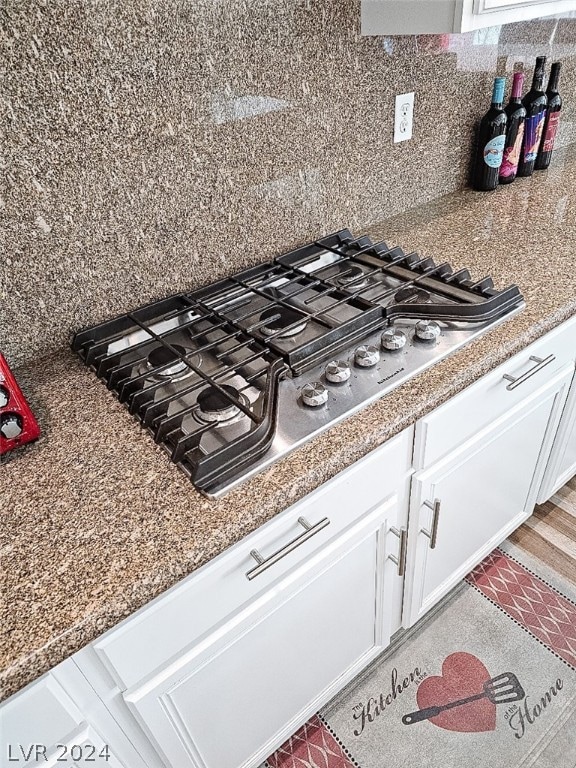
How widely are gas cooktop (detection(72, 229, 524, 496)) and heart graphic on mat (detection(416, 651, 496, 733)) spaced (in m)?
0.84

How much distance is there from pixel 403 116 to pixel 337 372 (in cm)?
85

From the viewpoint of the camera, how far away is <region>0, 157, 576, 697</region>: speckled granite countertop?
22.4 inches

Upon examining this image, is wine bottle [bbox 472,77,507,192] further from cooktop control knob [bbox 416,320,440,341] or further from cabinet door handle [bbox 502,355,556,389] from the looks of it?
cooktop control knob [bbox 416,320,440,341]

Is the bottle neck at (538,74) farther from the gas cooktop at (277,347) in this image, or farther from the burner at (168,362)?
the burner at (168,362)

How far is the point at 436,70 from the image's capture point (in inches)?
52.4

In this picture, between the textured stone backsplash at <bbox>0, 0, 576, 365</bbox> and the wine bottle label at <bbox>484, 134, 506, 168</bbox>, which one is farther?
the wine bottle label at <bbox>484, 134, 506, 168</bbox>

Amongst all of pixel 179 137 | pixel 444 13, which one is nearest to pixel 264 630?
pixel 179 137

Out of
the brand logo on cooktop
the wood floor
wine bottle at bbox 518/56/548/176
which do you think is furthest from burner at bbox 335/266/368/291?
the wood floor

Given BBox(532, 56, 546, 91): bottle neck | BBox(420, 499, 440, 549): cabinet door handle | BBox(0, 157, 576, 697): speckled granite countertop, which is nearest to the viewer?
BBox(0, 157, 576, 697): speckled granite countertop

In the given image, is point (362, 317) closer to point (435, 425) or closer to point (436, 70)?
point (435, 425)

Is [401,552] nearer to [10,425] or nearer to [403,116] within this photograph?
[10,425]

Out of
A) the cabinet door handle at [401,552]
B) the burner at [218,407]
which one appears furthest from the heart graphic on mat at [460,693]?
the burner at [218,407]

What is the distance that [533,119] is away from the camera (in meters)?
1.54

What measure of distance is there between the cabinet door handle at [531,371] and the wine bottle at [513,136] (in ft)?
2.57
